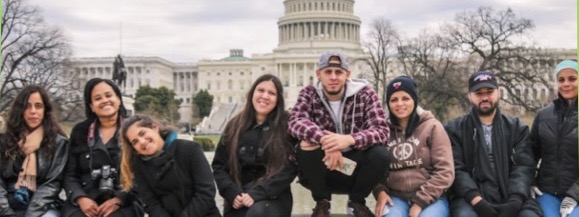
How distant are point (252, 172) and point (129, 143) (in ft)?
3.18

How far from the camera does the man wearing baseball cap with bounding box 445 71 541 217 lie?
5.16m

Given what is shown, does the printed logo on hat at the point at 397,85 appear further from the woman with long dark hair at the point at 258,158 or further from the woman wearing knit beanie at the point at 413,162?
the woman with long dark hair at the point at 258,158

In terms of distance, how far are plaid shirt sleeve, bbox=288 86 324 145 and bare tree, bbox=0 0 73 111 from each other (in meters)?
23.4

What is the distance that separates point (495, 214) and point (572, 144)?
781 mm

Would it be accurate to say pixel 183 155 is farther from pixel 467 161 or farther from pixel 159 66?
pixel 159 66

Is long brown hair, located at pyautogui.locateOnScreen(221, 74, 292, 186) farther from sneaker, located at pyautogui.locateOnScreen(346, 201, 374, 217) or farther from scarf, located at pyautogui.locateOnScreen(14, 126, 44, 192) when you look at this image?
scarf, located at pyautogui.locateOnScreen(14, 126, 44, 192)

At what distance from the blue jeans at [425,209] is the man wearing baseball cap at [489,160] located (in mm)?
99

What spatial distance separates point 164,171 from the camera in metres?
4.98

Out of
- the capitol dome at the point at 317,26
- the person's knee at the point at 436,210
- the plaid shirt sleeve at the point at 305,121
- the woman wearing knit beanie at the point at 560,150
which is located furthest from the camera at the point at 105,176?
the capitol dome at the point at 317,26

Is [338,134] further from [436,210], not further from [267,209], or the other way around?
[436,210]

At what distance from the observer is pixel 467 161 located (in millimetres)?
5418

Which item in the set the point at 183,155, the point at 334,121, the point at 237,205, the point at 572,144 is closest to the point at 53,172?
the point at 183,155

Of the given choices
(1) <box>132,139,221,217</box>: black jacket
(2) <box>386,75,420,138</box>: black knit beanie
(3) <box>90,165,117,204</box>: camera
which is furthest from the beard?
(3) <box>90,165,117,204</box>: camera

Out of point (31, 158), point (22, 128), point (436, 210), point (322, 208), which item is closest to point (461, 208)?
point (436, 210)
